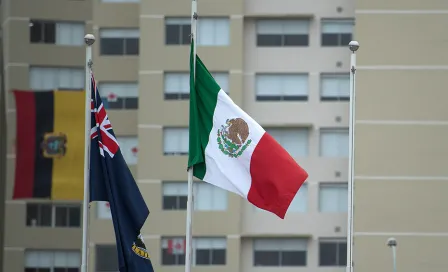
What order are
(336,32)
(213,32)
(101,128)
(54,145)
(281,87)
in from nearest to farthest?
(101,128) < (213,32) < (336,32) < (54,145) < (281,87)

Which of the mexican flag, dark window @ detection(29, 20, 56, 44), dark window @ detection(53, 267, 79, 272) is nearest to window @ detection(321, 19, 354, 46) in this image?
dark window @ detection(29, 20, 56, 44)

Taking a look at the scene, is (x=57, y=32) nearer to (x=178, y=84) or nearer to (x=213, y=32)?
(x=178, y=84)

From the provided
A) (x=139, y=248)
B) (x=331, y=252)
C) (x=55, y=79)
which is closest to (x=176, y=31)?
(x=55, y=79)

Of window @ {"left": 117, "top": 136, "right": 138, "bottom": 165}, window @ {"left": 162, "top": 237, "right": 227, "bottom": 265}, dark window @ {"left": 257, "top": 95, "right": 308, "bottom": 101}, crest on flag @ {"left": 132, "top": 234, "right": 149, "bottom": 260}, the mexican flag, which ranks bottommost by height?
window @ {"left": 162, "top": 237, "right": 227, "bottom": 265}

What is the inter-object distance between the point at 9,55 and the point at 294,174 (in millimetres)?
26902

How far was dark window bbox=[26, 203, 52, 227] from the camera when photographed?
1961 inches

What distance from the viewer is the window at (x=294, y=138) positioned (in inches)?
1939

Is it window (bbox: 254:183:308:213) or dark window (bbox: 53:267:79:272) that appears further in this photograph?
dark window (bbox: 53:267:79:272)

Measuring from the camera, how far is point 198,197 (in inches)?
1925

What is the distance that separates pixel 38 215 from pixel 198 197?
5432 millimetres

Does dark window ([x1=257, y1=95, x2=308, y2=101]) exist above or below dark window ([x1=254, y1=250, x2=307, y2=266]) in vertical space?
above

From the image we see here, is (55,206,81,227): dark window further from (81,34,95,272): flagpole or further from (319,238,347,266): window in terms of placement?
(81,34,95,272): flagpole

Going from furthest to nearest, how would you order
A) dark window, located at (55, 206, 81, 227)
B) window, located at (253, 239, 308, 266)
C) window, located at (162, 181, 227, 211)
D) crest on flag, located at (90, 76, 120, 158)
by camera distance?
dark window, located at (55, 206, 81, 227)
window, located at (253, 239, 308, 266)
window, located at (162, 181, 227, 211)
crest on flag, located at (90, 76, 120, 158)

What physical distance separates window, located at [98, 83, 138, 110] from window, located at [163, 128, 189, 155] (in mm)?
1522
